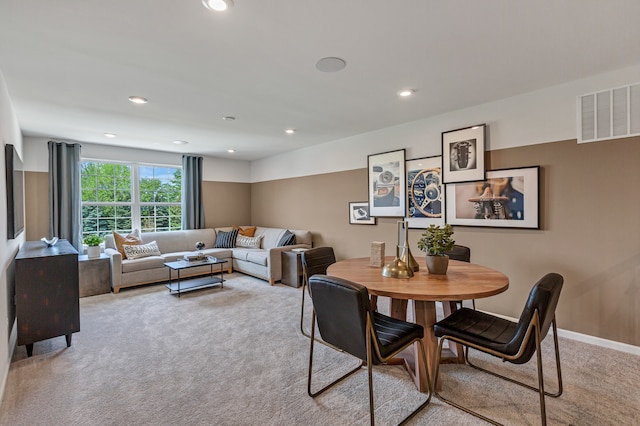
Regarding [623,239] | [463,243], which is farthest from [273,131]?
[623,239]

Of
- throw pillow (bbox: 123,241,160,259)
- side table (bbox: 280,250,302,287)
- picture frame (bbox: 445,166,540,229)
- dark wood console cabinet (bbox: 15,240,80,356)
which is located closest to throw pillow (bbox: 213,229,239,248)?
throw pillow (bbox: 123,241,160,259)

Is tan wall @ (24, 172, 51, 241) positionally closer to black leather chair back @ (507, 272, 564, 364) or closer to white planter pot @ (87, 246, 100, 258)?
white planter pot @ (87, 246, 100, 258)

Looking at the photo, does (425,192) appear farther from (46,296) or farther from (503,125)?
(46,296)

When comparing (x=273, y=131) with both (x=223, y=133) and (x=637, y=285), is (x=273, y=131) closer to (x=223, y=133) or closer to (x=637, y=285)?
(x=223, y=133)

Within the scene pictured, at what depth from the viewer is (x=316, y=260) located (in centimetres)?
289

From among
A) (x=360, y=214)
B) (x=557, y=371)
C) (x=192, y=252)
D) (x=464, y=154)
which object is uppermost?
(x=464, y=154)

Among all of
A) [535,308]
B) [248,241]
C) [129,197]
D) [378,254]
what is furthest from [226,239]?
[535,308]

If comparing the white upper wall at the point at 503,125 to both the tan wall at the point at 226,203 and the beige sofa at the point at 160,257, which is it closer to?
the tan wall at the point at 226,203

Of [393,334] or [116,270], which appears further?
[116,270]

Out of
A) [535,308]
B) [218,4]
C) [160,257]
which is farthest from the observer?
[160,257]

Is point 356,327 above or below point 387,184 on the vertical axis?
below

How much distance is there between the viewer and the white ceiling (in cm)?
175

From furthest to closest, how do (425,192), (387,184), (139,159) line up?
1. (139,159)
2. (387,184)
3. (425,192)

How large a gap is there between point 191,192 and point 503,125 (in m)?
5.50
